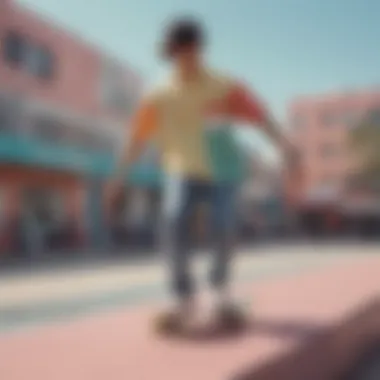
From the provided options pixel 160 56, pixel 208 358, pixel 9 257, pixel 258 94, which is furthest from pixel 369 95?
pixel 9 257

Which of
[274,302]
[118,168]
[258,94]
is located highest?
[258,94]

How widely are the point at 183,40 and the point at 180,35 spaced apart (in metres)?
0.01

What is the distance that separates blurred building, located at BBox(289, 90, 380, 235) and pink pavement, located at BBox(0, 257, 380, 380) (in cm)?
46

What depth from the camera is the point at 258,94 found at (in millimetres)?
1489

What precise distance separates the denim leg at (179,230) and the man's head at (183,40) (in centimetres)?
26

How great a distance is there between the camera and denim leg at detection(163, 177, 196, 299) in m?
1.42

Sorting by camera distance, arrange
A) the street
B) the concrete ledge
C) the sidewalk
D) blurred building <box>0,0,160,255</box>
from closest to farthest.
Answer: the concrete ledge, blurred building <box>0,0,160,255</box>, the street, the sidewalk

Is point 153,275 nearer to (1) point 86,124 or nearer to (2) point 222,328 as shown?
(1) point 86,124

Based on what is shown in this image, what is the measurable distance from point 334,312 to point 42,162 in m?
2.95

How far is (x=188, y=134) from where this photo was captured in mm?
1402

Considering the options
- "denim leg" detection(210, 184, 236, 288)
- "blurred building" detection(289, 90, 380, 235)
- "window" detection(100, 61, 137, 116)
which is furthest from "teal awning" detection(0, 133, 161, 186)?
"blurred building" detection(289, 90, 380, 235)

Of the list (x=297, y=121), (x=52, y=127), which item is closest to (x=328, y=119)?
→ (x=297, y=121)

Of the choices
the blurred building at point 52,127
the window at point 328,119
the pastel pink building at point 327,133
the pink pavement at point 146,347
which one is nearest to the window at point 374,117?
the pastel pink building at point 327,133

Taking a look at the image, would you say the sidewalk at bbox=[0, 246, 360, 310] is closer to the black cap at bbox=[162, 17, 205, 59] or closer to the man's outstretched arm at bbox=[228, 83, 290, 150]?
the man's outstretched arm at bbox=[228, 83, 290, 150]
